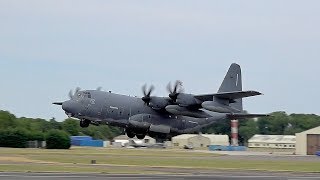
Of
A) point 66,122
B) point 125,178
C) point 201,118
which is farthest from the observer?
point 66,122

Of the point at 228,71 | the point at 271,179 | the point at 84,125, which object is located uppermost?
the point at 228,71

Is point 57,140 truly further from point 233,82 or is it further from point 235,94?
point 235,94

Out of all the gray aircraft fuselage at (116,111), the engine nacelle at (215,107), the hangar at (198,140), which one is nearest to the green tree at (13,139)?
the gray aircraft fuselage at (116,111)

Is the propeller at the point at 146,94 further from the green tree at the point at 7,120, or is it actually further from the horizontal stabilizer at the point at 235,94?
the green tree at the point at 7,120

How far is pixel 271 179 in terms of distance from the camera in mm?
51094

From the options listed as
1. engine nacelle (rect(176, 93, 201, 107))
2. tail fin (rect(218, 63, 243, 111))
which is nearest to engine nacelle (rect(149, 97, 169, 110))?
engine nacelle (rect(176, 93, 201, 107))

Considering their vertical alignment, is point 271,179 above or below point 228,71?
below

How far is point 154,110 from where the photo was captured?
294 ft

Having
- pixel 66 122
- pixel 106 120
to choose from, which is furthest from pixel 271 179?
pixel 66 122

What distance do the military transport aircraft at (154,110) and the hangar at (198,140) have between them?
68168 millimetres

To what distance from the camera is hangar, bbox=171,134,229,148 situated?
16175cm

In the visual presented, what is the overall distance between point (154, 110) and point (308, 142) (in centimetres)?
4212

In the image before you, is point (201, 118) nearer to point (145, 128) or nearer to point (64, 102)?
point (145, 128)

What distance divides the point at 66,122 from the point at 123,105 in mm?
79912
